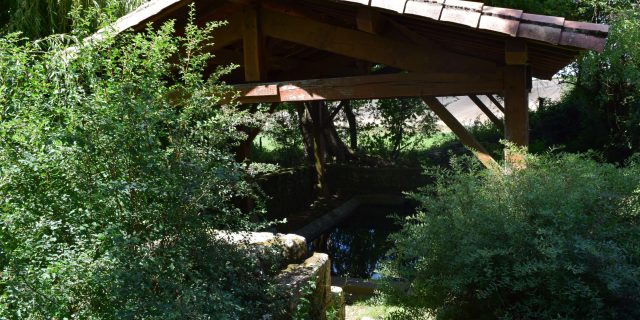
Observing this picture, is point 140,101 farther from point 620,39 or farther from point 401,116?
point 401,116

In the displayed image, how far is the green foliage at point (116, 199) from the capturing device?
2.39 meters

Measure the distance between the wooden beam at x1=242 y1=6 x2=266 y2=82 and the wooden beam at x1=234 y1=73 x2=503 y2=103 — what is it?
7.0 inches

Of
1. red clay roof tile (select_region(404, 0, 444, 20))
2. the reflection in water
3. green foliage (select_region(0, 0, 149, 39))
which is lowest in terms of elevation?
the reflection in water

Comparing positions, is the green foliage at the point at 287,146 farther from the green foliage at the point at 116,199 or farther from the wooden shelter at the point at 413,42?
the green foliage at the point at 116,199


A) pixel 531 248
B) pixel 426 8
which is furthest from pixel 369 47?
pixel 531 248

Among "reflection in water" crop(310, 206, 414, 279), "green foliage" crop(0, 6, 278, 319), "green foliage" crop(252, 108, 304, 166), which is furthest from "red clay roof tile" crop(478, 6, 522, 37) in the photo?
"green foliage" crop(252, 108, 304, 166)

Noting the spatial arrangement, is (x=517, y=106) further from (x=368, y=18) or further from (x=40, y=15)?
(x=40, y=15)

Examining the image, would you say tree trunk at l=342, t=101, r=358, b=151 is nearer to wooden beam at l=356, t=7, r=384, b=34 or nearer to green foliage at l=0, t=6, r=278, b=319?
wooden beam at l=356, t=7, r=384, b=34

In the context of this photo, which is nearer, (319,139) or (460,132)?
(460,132)

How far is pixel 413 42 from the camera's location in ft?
17.2

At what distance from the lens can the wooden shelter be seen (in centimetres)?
404

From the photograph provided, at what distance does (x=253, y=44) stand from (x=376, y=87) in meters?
1.45

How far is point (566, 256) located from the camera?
10.2 feet

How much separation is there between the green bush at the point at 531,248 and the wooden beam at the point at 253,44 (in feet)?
8.99
